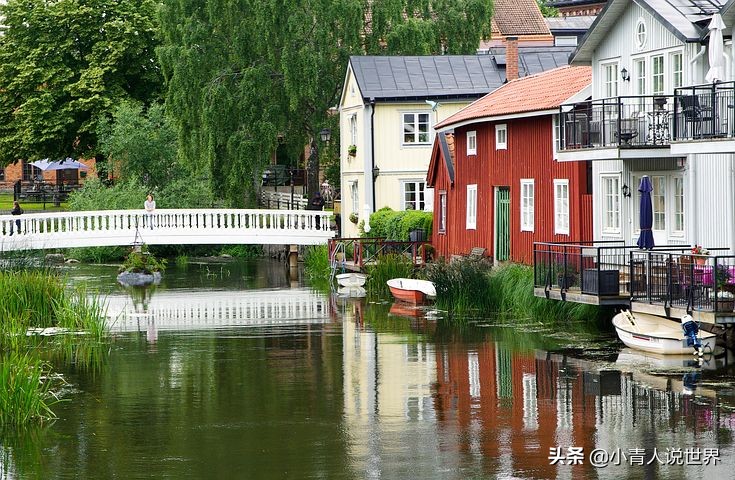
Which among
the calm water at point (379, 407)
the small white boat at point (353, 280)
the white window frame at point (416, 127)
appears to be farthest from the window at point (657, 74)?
the white window frame at point (416, 127)

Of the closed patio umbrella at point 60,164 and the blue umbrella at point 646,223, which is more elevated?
the closed patio umbrella at point 60,164

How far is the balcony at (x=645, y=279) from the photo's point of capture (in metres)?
22.5

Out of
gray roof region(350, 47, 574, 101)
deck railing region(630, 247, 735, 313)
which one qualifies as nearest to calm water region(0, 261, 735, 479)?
deck railing region(630, 247, 735, 313)

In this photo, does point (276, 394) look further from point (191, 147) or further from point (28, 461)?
point (191, 147)

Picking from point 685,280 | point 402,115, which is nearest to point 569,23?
point 402,115

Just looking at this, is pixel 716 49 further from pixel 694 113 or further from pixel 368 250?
pixel 368 250

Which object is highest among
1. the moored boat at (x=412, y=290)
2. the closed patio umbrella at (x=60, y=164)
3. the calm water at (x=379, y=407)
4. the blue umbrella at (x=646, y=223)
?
the closed patio umbrella at (x=60, y=164)

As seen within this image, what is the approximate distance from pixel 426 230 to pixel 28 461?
84.1ft

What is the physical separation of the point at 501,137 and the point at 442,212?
5235 mm

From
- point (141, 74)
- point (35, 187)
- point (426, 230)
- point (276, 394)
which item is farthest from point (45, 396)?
point (35, 187)

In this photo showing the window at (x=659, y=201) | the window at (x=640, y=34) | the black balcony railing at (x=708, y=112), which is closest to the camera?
the black balcony railing at (x=708, y=112)

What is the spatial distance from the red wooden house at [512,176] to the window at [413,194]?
4133 mm

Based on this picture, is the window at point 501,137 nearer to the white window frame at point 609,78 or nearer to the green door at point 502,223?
the green door at point 502,223

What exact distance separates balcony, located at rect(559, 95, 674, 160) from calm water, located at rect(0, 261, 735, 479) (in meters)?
3.64
